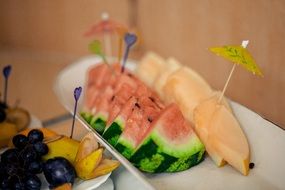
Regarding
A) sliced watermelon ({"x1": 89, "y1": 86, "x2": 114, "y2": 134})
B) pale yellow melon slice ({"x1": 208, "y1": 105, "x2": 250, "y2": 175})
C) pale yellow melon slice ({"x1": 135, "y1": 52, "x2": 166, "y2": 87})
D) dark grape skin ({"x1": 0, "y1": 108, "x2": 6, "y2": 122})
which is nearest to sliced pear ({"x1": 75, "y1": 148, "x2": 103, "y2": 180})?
sliced watermelon ({"x1": 89, "y1": 86, "x2": 114, "y2": 134})

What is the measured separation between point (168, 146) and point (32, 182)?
14.1 inches

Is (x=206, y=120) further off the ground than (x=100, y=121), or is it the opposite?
(x=206, y=120)

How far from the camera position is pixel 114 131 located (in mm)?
1191

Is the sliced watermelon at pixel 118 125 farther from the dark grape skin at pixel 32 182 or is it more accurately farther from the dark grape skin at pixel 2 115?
the dark grape skin at pixel 2 115

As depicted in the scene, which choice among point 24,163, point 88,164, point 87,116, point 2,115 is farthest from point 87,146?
point 2,115

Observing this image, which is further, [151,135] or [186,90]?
[186,90]

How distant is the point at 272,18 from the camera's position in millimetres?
1300

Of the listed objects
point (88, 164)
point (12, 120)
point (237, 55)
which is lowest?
point (12, 120)

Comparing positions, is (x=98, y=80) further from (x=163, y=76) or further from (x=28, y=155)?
(x=28, y=155)

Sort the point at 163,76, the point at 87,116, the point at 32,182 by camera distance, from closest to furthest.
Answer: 1. the point at 32,182
2. the point at 87,116
3. the point at 163,76

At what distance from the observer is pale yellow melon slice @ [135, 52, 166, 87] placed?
5.34 ft

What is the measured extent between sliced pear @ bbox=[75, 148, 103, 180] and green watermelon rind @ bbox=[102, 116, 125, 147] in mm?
100

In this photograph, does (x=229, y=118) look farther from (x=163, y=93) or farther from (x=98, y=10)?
(x=98, y=10)

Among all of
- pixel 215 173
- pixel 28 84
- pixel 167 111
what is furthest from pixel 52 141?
pixel 28 84
